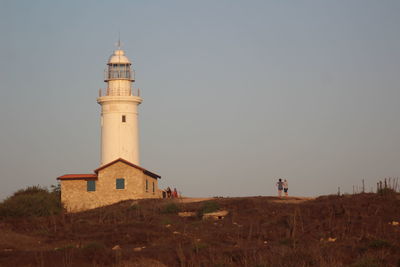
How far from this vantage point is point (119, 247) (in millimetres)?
30531

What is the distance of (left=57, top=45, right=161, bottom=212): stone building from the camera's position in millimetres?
46781

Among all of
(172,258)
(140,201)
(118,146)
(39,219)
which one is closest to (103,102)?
(118,146)

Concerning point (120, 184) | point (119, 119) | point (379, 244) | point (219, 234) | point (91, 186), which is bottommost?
point (379, 244)

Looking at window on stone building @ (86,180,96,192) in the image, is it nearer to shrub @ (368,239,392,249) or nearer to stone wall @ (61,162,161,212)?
stone wall @ (61,162,161,212)

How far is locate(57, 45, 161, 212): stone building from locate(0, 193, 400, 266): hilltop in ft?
9.38

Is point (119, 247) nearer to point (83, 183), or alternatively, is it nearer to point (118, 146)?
point (83, 183)

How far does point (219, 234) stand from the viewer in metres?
32.8

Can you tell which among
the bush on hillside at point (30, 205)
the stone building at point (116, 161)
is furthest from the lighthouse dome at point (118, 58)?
the bush on hillside at point (30, 205)

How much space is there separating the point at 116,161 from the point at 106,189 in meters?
1.76

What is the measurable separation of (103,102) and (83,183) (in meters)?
7.90

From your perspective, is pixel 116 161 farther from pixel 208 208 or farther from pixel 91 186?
Answer: pixel 208 208

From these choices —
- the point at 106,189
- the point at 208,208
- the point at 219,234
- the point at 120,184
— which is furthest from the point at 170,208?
the point at 106,189

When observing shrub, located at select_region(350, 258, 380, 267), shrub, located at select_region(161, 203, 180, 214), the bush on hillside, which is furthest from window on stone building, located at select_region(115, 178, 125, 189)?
shrub, located at select_region(350, 258, 380, 267)

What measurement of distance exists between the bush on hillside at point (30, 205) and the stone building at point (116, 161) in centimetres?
165
